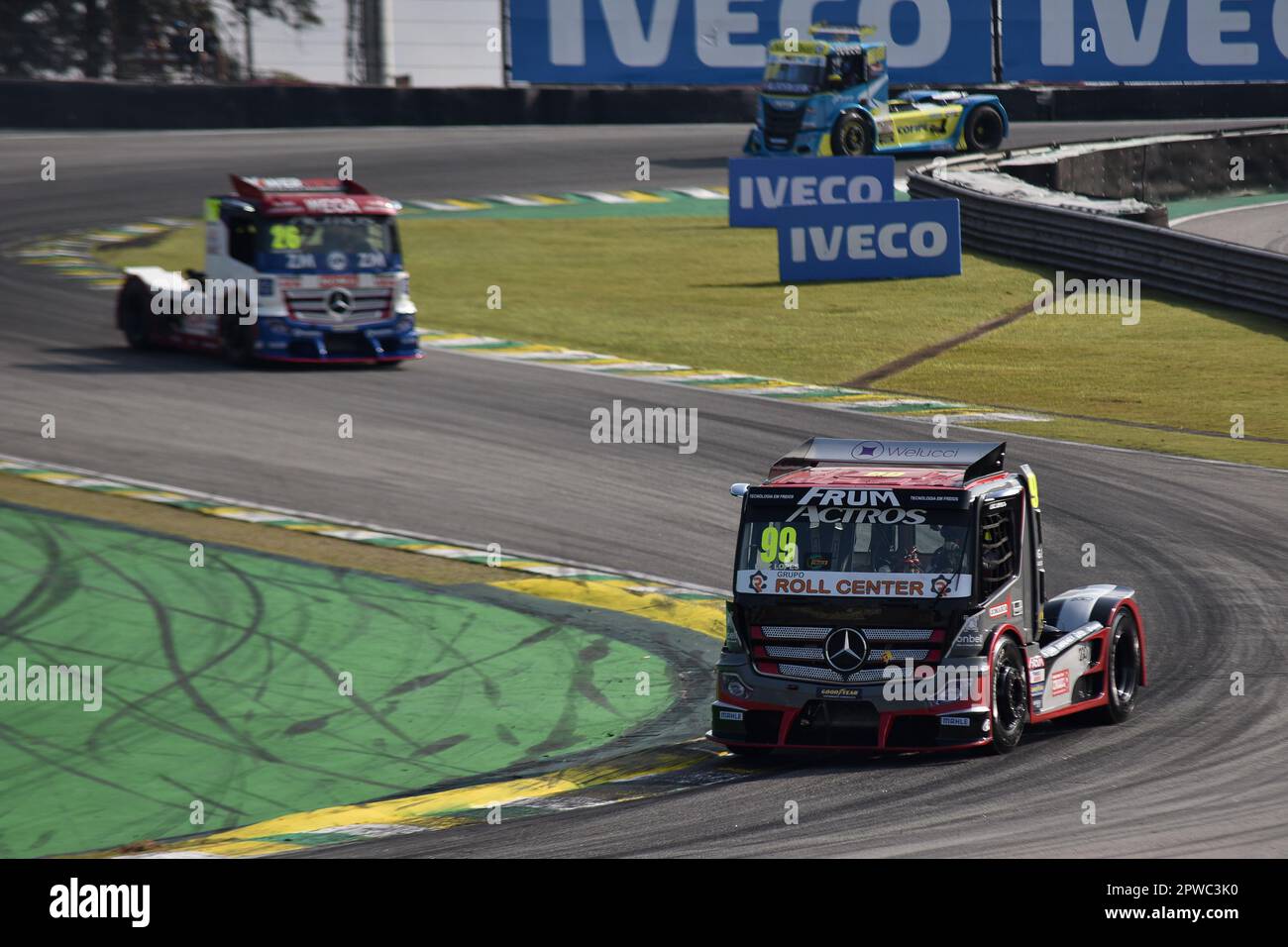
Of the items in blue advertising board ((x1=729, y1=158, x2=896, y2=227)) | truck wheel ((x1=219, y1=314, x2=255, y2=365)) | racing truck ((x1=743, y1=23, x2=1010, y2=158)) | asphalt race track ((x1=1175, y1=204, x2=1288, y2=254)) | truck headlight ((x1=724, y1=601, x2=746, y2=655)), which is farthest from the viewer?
racing truck ((x1=743, y1=23, x2=1010, y2=158))

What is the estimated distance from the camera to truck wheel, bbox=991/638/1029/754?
11.0 m

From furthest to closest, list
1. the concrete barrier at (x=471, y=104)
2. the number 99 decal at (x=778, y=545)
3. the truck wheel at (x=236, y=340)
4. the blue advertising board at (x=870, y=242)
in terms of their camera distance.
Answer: the concrete barrier at (x=471, y=104) → the blue advertising board at (x=870, y=242) → the truck wheel at (x=236, y=340) → the number 99 decal at (x=778, y=545)

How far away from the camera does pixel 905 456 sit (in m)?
11.8

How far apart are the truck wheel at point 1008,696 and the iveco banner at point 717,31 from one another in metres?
33.4

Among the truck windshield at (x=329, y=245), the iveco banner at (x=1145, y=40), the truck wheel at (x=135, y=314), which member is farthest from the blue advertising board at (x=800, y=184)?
the iveco banner at (x=1145, y=40)

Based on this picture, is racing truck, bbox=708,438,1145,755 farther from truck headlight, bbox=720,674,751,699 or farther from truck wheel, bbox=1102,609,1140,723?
truck wheel, bbox=1102,609,1140,723

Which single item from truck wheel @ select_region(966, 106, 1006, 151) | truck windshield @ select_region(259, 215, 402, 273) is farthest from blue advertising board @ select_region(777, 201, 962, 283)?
truck wheel @ select_region(966, 106, 1006, 151)

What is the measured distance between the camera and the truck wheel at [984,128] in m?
38.1

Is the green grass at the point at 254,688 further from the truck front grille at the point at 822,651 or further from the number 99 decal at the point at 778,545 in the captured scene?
the number 99 decal at the point at 778,545

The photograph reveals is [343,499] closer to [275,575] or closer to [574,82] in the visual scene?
[275,575]

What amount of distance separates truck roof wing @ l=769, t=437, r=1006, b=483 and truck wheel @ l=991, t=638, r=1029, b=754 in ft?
3.70

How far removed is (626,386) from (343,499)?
576cm

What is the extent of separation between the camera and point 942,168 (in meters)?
33.8

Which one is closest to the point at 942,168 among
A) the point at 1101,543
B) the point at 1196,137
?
the point at 1196,137
